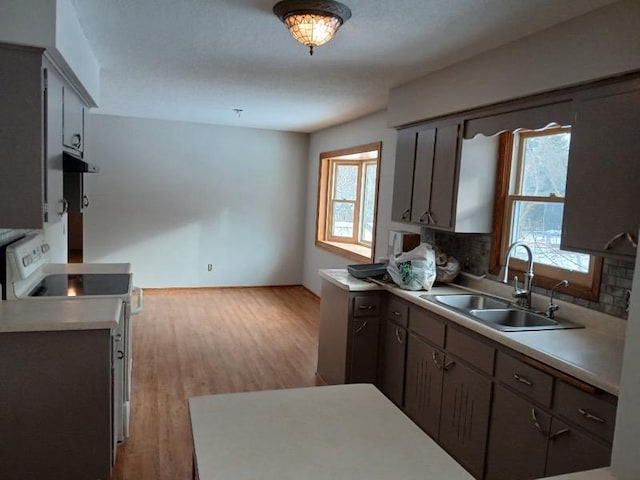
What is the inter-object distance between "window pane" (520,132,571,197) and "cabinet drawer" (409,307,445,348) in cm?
100

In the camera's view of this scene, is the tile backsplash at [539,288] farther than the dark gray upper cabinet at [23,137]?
Yes

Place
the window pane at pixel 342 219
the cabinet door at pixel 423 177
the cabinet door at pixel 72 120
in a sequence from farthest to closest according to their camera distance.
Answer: the window pane at pixel 342 219 → the cabinet door at pixel 423 177 → the cabinet door at pixel 72 120

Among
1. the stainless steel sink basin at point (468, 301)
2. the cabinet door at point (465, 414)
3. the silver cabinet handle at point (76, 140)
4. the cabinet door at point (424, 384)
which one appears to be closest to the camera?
the cabinet door at point (465, 414)

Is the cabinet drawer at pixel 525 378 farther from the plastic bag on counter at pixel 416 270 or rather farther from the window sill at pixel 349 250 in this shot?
the window sill at pixel 349 250

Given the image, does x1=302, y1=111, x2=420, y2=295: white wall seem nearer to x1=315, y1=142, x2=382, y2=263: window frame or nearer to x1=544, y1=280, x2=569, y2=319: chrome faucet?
x1=315, y1=142, x2=382, y2=263: window frame

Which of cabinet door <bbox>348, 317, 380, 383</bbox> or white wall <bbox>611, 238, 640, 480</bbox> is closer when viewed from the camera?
white wall <bbox>611, 238, 640, 480</bbox>

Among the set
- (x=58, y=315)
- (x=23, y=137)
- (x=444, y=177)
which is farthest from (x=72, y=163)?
(x=444, y=177)

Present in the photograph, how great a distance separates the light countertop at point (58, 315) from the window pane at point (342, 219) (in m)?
4.09

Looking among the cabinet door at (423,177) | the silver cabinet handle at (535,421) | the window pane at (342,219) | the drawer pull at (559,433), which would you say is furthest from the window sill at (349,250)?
the drawer pull at (559,433)

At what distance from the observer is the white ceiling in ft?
7.46

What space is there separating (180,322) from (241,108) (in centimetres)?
243

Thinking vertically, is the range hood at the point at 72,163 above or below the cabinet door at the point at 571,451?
above

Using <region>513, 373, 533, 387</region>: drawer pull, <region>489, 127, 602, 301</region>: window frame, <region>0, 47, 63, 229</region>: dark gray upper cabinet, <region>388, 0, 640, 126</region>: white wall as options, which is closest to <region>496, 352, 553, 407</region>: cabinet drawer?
<region>513, 373, 533, 387</region>: drawer pull

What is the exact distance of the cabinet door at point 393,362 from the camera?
10.4 feet
